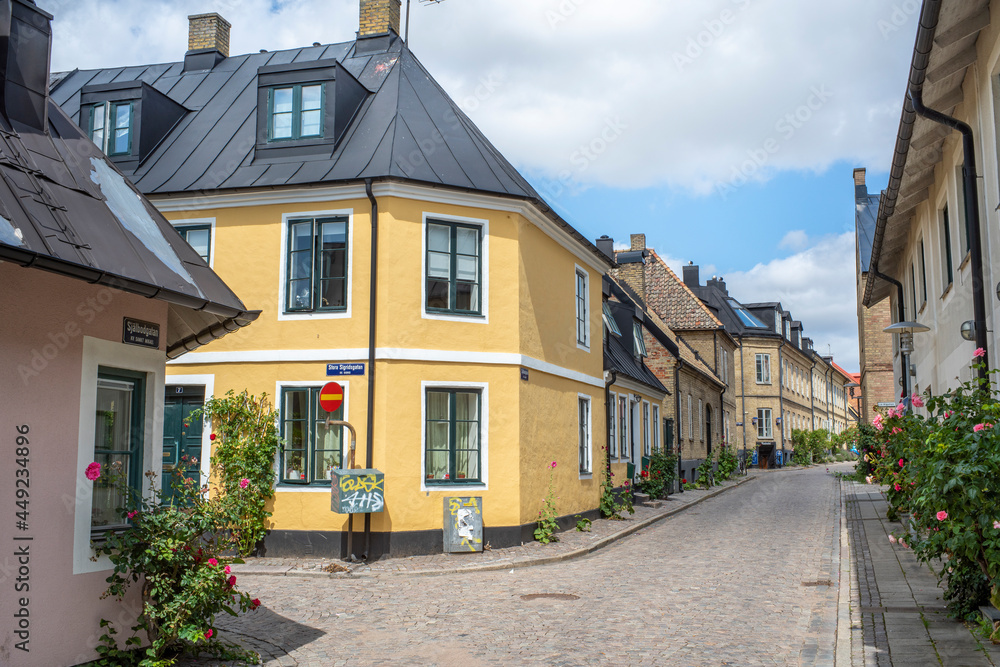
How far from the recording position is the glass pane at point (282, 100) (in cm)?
1532

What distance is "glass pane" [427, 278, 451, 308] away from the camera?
46.7 ft

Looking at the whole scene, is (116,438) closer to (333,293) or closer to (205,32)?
(333,293)

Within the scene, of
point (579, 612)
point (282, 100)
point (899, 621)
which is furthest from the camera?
point (282, 100)

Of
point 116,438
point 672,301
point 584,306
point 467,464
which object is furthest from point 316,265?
point 672,301

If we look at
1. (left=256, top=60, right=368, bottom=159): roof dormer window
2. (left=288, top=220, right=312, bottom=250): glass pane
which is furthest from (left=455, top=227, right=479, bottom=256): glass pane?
(left=256, top=60, right=368, bottom=159): roof dormer window

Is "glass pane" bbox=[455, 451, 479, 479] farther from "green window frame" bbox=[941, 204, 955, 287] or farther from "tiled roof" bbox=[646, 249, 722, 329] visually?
"tiled roof" bbox=[646, 249, 722, 329]

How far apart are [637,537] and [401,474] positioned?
5362 mm

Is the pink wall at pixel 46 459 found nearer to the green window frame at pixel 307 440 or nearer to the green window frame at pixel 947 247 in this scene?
the green window frame at pixel 307 440

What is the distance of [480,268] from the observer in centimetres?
1462

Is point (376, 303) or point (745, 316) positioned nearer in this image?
point (376, 303)

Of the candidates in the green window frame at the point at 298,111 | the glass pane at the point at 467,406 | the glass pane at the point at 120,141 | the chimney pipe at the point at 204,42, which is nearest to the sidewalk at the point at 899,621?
the glass pane at the point at 467,406

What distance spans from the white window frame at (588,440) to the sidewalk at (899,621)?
18.7 feet

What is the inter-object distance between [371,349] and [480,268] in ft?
7.73

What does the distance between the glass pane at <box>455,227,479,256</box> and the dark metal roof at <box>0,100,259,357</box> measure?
664 cm
